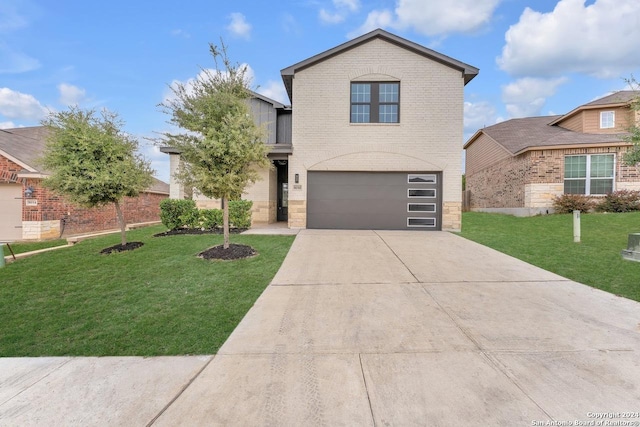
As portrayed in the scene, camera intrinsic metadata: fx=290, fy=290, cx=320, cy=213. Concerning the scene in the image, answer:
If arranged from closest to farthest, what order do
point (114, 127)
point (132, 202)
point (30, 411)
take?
point (30, 411) → point (114, 127) → point (132, 202)

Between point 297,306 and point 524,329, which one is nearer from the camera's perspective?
point 524,329

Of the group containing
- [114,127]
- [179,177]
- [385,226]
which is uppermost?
[114,127]

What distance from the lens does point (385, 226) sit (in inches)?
469

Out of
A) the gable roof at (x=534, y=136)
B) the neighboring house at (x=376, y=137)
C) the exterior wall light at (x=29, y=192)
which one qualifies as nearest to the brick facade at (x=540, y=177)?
the gable roof at (x=534, y=136)

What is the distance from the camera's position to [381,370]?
2.81 m

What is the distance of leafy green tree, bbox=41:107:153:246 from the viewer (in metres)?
7.60

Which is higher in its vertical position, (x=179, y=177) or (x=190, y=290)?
(x=179, y=177)

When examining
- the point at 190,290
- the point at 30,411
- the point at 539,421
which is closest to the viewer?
the point at 539,421

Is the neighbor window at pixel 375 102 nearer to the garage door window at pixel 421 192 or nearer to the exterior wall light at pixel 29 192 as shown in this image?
the garage door window at pixel 421 192

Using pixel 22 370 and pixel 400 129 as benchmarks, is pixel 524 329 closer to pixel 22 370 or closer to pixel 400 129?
pixel 22 370

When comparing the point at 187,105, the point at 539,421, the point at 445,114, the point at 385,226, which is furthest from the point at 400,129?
the point at 539,421

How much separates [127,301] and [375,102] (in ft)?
35.3

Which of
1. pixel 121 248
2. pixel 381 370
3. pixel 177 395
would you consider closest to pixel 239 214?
pixel 121 248

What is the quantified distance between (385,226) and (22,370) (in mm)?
10700
